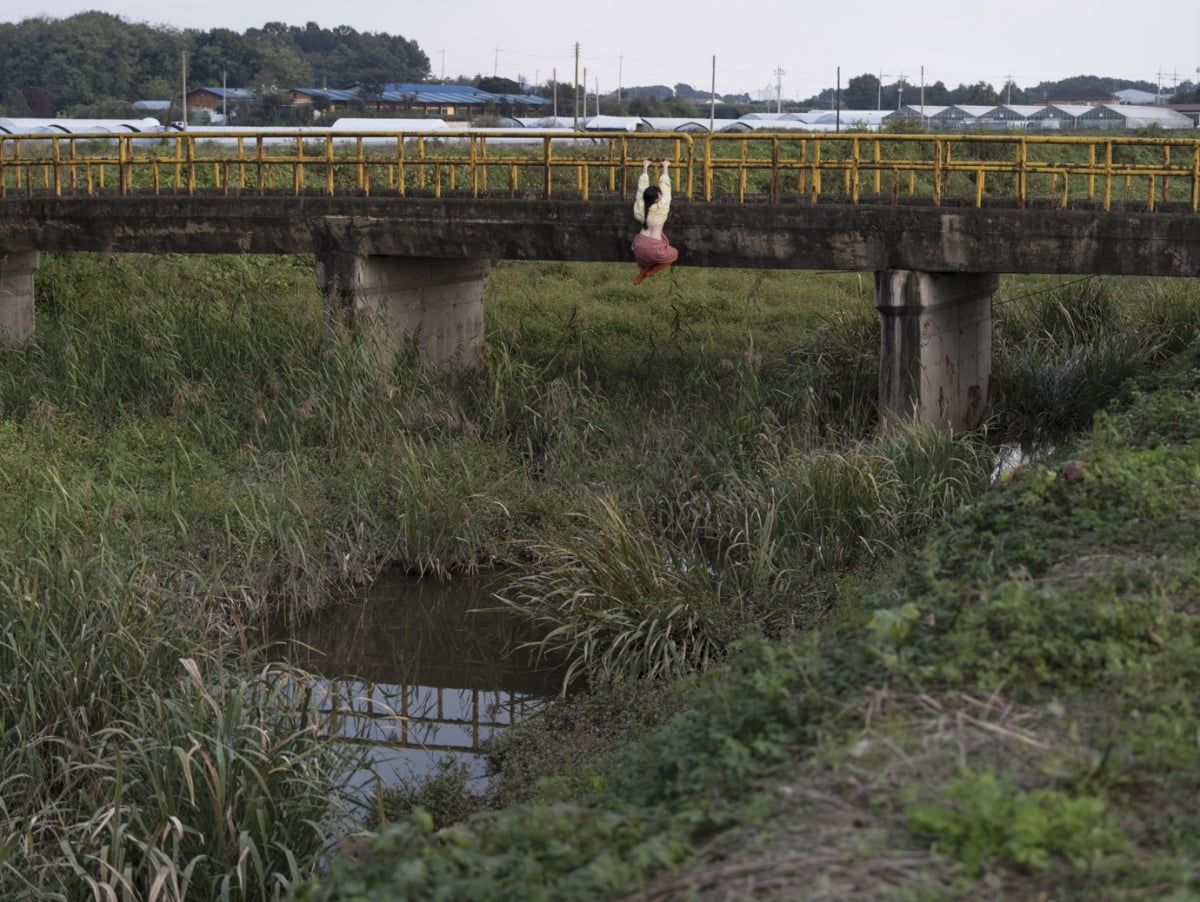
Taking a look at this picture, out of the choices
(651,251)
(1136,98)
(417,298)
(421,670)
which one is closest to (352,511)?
(421,670)

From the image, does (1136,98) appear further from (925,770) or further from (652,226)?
(925,770)

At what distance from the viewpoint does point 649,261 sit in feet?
47.3

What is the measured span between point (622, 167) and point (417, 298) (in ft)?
10.0

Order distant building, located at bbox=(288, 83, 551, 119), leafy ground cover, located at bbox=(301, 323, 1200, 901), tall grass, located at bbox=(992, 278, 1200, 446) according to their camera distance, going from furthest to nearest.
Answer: distant building, located at bbox=(288, 83, 551, 119), tall grass, located at bbox=(992, 278, 1200, 446), leafy ground cover, located at bbox=(301, 323, 1200, 901)

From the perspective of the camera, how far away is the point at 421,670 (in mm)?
10836

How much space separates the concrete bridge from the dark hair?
2.10 ft

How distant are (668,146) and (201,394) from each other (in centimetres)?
2255

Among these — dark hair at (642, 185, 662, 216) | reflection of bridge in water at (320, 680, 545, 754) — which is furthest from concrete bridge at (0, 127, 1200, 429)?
reflection of bridge in water at (320, 680, 545, 754)

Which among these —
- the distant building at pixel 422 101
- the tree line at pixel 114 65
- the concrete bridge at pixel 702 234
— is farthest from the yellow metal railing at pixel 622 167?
the tree line at pixel 114 65

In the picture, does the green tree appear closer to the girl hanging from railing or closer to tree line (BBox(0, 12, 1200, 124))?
tree line (BBox(0, 12, 1200, 124))

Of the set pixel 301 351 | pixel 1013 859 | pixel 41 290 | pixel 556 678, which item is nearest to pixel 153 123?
pixel 41 290

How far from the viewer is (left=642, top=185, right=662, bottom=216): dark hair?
47.0 ft

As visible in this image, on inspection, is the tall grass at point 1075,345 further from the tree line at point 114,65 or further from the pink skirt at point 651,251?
the tree line at point 114,65

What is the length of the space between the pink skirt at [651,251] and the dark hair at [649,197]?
0.26 metres
